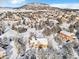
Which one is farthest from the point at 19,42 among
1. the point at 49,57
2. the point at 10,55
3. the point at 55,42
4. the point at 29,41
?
the point at 49,57

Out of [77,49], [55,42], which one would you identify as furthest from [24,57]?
[55,42]

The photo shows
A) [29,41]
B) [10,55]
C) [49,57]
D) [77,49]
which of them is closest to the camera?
[49,57]

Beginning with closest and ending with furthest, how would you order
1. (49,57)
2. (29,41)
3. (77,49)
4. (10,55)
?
(49,57), (10,55), (77,49), (29,41)

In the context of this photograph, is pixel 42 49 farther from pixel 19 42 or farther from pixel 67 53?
pixel 19 42

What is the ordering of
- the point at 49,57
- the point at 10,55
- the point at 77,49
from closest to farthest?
the point at 49,57 → the point at 10,55 → the point at 77,49

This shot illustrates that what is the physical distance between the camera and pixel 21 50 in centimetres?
1844

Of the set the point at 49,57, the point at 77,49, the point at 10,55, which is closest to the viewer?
the point at 49,57

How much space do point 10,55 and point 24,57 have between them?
1.15 m

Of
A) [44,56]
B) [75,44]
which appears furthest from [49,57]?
[75,44]

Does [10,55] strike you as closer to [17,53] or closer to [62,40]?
[17,53]

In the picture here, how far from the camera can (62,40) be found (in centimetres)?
2189

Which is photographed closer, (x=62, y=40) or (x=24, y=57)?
(x=24, y=57)

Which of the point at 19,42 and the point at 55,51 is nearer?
the point at 55,51

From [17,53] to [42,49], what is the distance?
1.25 meters
